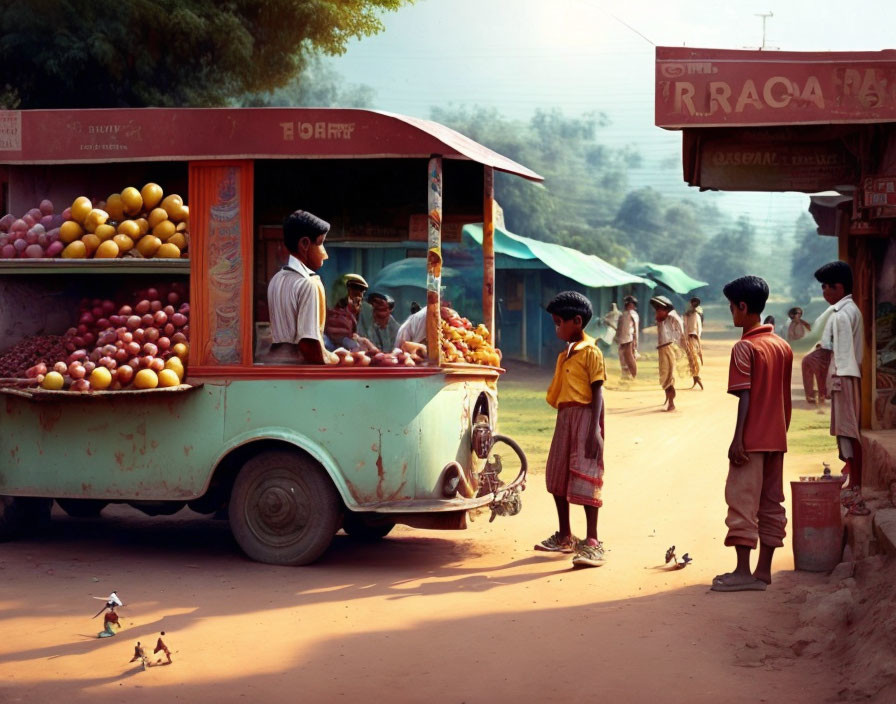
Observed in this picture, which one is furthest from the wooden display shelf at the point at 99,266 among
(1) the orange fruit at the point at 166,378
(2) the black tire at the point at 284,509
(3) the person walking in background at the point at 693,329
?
(3) the person walking in background at the point at 693,329

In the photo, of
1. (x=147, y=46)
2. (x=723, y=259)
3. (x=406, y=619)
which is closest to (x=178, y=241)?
(x=406, y=619)

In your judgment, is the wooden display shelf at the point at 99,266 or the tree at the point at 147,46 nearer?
the wooden display shelf at the point at 99,266

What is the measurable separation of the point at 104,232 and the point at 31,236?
57 centimetres

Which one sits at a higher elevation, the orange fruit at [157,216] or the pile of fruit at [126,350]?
the orange fruit at [157,216]

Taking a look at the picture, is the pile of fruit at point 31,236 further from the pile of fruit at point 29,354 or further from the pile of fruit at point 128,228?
the pile of fruit at point 29,354

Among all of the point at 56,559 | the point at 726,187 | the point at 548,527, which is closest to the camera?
the point at 56,559

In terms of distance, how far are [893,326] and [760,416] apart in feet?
11.2

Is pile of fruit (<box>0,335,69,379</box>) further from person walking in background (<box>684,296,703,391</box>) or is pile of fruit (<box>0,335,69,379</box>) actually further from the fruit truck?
person walking in background (<box>684,296,703,391</box>)

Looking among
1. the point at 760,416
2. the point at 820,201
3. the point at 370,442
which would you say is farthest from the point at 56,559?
the point at 820,201

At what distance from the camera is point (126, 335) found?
758 centimetres

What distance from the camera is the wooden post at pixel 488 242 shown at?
8523mm

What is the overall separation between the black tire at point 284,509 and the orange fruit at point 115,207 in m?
1.96

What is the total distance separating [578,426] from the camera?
7.77 metres

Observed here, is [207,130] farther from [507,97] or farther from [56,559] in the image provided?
[507,97]
